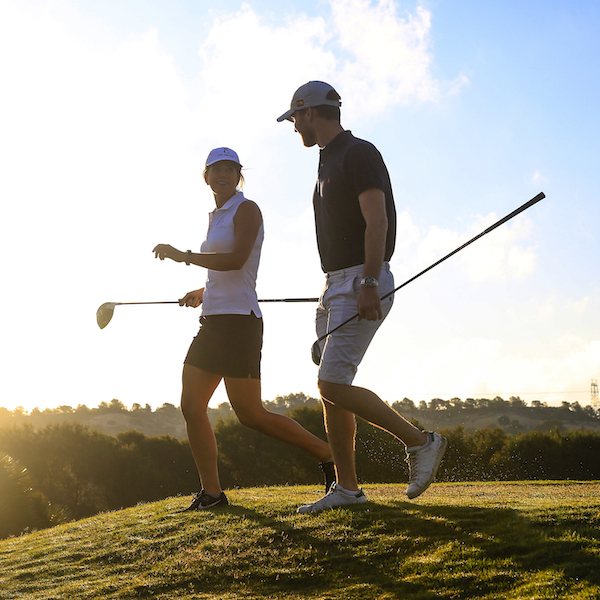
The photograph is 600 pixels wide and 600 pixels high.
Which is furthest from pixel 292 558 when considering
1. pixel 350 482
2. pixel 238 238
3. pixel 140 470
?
pixel 140 470

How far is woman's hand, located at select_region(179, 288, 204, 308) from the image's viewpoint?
7180 millimetres

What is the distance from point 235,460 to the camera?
4109 centimetres

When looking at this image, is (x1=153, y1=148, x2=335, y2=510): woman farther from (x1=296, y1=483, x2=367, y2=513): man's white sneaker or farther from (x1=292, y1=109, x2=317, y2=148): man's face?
(x1=292, y1=109, x2=317, y2=148): man's face

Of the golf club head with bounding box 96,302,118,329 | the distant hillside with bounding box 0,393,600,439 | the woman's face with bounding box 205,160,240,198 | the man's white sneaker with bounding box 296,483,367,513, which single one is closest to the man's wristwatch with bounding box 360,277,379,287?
the man's white sneaker with bounding box 296,483,367,513

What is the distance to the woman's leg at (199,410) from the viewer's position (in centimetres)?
620

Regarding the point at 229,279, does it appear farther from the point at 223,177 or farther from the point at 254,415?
the point at 254,415

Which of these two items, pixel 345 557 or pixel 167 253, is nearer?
pixel 345 557

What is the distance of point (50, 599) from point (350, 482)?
7.98 ft

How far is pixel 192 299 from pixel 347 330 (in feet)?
9.27

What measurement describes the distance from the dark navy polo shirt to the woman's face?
1.49 meters

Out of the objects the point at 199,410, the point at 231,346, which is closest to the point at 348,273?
the point at 231,346

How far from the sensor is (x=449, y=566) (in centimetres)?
386

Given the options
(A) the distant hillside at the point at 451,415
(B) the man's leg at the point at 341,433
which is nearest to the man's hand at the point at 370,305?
(B) the man's leg at the point at 341,433

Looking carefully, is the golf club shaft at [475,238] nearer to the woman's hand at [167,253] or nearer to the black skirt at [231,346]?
the black skirt at [231,346]
